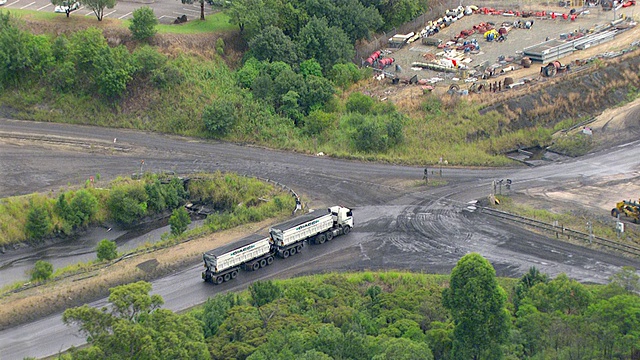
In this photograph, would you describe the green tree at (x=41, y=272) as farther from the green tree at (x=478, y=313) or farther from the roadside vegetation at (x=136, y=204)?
the green tree at (x=478, y=313)

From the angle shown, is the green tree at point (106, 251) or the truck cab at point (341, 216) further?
the truck cab at point (341, 216)

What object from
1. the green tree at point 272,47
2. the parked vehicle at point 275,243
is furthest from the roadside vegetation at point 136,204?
the green tree at point 272,47

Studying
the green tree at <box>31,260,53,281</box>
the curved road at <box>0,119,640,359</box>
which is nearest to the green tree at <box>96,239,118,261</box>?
the green tree at <box>31,260,53,281</box>

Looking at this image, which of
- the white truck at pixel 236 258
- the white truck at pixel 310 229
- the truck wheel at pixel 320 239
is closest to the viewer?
the white truck at pixel 236 258

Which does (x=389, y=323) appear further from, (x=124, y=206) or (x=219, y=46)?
(x=219, y=46)

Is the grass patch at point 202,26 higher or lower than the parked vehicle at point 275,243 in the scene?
higher

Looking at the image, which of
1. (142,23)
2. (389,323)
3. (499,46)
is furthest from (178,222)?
(499,46)

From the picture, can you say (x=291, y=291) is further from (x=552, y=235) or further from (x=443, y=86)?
(x=443, y=86)
